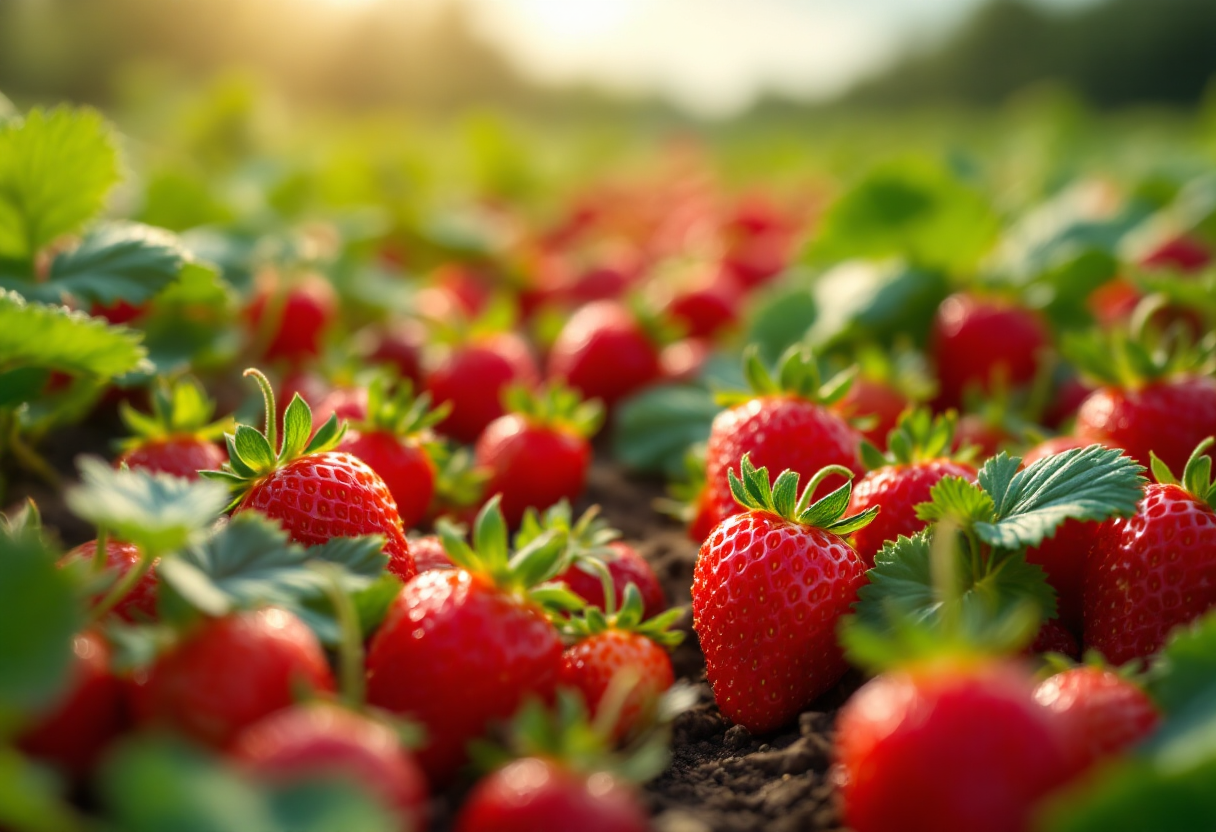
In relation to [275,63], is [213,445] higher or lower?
lower

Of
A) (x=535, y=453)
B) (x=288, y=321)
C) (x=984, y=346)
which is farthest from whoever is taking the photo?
(x=288, y=321)

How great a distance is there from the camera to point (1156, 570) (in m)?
1.25

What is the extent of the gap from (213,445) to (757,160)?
6.21 m

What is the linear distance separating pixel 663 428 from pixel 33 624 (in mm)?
1550

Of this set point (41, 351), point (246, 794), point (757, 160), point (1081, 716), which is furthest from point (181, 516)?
point (757, 160)

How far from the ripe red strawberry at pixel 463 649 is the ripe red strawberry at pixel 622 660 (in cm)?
7

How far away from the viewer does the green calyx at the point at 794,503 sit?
50.1 inches

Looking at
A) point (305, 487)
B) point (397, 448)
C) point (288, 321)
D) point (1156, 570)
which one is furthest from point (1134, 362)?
point (288, 321)

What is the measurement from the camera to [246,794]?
758mm

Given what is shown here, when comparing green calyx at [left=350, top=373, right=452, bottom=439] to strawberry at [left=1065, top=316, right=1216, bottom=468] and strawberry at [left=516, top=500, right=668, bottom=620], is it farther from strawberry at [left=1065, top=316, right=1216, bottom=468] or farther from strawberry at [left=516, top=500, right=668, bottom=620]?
strawberry at [left=1065, top=316, right=1216, bottom=468]

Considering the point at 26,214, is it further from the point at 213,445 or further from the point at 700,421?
the point at 700,421

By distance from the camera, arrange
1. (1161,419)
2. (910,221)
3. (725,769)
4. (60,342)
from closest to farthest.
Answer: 1. (725,769)
2. (60,342)
3. (1161,419)
4. (910,221)

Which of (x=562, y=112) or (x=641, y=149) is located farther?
(x=562, y=112)

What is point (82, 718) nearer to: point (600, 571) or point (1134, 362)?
point (600, 571)
